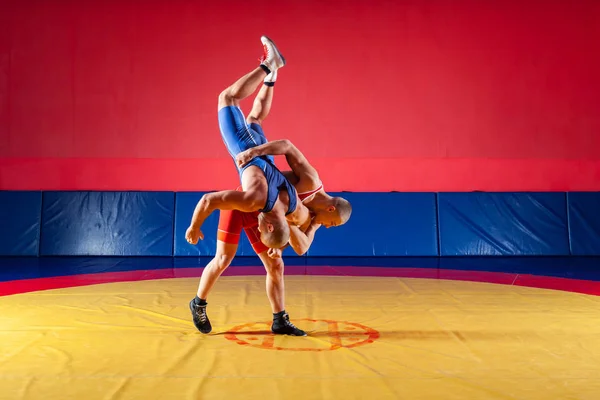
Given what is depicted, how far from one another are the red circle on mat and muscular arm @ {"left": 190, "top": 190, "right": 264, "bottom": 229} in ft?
2.56

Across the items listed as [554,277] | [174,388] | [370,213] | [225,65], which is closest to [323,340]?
[174,388]

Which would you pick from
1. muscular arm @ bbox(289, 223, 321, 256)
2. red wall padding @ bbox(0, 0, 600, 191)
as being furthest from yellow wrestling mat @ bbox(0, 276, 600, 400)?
red wall padding @ bbox(0, 0, 600, 191)

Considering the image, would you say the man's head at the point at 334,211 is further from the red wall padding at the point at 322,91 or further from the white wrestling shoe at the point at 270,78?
the red wall padding at the point at 322,91

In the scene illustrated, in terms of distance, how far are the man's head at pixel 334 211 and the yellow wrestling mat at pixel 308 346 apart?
71cm

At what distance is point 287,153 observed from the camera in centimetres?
346

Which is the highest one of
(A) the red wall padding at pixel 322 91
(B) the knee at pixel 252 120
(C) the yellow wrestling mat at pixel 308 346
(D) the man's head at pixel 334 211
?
(A) the red wall padding at pixel 322 91

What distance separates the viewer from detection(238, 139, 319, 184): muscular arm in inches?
133

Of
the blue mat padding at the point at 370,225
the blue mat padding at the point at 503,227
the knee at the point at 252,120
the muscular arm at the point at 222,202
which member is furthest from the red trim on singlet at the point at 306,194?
the blue mat padding at the point at 503,227

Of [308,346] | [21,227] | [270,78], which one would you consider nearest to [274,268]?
[308,346]

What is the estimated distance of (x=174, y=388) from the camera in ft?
7.75

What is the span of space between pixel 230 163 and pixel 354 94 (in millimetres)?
2264

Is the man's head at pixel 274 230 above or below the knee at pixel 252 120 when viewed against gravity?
below

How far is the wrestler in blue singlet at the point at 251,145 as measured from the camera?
130 inches

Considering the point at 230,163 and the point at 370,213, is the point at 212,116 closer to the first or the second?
the point at 230,163
